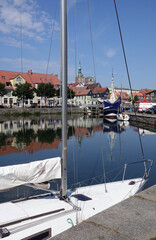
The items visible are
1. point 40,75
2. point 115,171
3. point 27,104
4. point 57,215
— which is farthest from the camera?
point 40,75

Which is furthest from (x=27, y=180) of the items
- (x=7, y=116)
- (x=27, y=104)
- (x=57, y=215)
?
(x=27, y=104)

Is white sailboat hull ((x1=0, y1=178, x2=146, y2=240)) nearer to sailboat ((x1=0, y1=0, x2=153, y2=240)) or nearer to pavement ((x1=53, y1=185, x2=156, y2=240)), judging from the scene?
sailboat ((x1=0, y1=0, x2=153, y2=240))

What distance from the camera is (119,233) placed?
3711 millimetres

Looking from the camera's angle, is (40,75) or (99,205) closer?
(99,205)

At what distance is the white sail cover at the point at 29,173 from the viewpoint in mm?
6504

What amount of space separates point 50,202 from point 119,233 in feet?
12.1

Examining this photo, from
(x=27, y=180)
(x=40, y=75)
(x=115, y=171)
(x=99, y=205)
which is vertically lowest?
(x=115, y=171)

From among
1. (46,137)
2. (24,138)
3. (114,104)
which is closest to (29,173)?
(24,138)

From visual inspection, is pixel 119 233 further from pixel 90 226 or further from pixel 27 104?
pixel 27 104

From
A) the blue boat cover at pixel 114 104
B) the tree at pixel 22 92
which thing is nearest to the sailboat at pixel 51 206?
the blue boat cover at pixel 114 104

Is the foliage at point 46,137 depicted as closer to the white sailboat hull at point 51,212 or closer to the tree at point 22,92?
the white sailboat hull at point 51,212

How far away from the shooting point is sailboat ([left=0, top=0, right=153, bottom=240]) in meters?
5.55

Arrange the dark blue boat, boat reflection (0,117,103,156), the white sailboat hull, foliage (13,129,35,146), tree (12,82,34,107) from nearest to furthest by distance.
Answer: the white sailboat hull, boat reflection (0,117,103,156), foliage (13,129,35,146), the dark blue boat, tree (12,82,34,107)

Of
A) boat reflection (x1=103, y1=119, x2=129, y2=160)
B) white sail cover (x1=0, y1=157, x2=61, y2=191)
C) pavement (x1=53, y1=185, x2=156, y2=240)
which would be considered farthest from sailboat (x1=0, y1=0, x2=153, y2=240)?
boat reflection (x1=103, y1=119, x2=129, y2=160)
